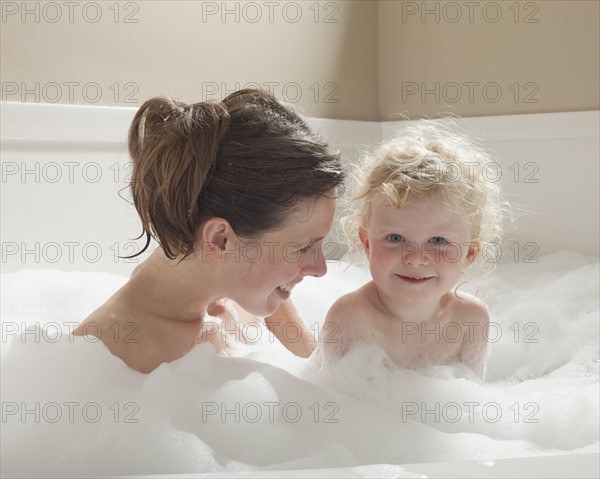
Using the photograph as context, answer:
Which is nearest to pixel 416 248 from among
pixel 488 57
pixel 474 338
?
pixel 474 338

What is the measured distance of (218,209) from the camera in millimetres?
1229

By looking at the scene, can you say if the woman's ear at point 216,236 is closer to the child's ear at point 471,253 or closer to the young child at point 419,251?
the young child at point 419,251

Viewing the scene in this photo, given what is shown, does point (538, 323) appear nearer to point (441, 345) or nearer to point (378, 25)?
point (441, 345)

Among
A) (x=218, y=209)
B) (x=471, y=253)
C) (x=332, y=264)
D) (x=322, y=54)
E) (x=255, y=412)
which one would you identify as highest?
(x=322, y=54)

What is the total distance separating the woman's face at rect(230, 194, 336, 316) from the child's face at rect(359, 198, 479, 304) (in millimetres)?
100

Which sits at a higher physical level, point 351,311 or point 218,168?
point 218,168

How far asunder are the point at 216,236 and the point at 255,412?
0.26 metres

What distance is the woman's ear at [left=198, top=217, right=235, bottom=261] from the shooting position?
1.23 metres

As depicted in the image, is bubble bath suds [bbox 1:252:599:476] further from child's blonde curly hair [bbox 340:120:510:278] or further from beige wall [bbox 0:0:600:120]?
beige wall [bbox 0:0:600:120]

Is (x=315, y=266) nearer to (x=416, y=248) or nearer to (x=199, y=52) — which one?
(x=416, y=248)

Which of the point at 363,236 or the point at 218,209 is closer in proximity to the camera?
the point at 218,209

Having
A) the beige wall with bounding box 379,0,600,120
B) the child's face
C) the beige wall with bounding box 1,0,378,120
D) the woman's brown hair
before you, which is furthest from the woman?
the beige wall with bounding box 379,0,600,120

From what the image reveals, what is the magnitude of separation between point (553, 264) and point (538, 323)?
0.96 feet

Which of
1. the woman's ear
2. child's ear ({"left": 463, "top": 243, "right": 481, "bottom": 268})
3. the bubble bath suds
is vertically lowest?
the bubble bath suds
